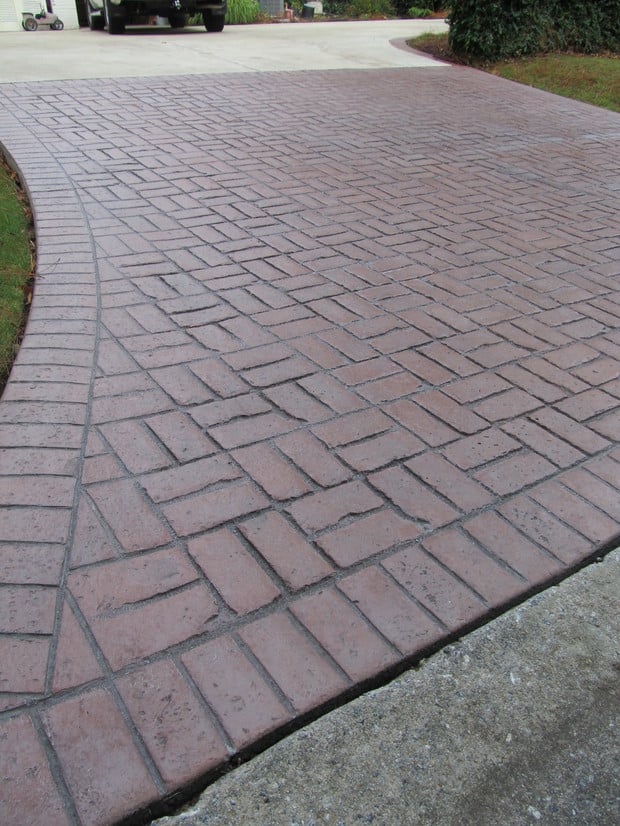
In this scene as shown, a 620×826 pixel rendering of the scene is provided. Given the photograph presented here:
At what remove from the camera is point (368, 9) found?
16641 millimetres

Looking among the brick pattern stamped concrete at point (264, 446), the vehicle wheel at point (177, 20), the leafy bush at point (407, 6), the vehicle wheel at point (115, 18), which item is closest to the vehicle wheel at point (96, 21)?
the vehicle wheel at point (115, 18)

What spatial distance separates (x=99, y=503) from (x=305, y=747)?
1.02 m

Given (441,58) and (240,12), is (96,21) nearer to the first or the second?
(240,12)

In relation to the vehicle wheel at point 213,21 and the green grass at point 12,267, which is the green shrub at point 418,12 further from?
the green grass at point 12,267

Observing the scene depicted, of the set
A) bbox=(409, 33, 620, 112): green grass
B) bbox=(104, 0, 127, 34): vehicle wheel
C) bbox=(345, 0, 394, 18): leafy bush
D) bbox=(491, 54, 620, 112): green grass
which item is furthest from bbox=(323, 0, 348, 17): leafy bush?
bbox=(491, 54, 620, 112): green grass

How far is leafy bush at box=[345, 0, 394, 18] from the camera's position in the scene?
54.4 ft

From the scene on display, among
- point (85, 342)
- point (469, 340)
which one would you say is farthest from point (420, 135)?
point (85, 342)

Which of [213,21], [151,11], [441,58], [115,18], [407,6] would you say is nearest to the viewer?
[441,58]

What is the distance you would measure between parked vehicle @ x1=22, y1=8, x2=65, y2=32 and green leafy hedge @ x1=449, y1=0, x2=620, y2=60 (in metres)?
7.69

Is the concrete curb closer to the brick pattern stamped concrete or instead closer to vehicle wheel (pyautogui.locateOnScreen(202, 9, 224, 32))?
the brick pattern stamped concrete

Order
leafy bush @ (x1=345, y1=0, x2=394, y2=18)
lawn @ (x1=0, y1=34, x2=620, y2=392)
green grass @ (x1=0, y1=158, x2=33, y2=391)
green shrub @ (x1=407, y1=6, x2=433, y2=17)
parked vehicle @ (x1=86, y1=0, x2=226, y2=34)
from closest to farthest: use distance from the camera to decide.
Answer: green grass @ (x1=0, y1=158, x2=33, y2=391)
lawn @ (x1=0, y1=34, x2=620, y2=392)
parked vehicle @ (x1=86, y1=0, x2=226, y2=34)
leafy bush @ (x1=345, y1=0, x2=394, y2=18)
green shrub @ (x1=407, y1=6, x2=433, y2=17)

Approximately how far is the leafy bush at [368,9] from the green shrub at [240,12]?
11.2 feet

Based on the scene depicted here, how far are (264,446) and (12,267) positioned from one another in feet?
6.56

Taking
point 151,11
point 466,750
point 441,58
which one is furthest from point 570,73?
point 466,750
